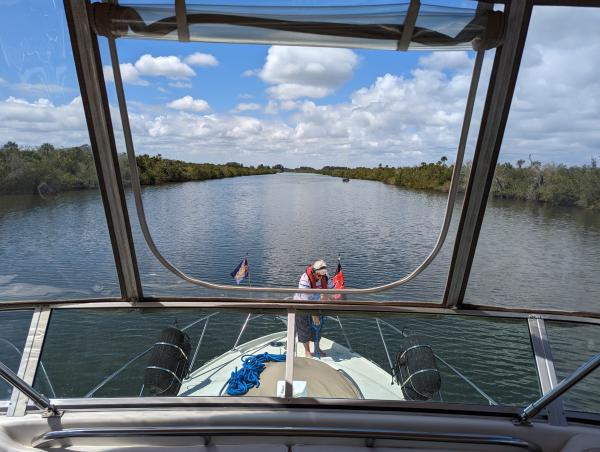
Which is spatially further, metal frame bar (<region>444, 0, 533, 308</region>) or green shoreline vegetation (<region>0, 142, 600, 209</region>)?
green shoreline vegetation (<region>0, 142, 600, 209</region>)

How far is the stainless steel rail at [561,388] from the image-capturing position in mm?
1578

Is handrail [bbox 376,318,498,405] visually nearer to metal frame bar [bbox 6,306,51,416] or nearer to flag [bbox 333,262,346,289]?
flag [bbox 333,262,346,289]

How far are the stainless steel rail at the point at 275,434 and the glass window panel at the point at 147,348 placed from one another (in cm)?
20

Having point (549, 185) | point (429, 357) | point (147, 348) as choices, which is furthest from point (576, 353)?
point (147, 348)

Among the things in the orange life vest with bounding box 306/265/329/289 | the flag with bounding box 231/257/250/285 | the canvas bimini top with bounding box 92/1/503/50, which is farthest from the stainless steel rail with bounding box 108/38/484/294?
the flag with bounding box 231/257/250/285

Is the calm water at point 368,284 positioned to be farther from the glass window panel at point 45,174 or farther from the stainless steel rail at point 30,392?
the stainless steel rail at point 30,392

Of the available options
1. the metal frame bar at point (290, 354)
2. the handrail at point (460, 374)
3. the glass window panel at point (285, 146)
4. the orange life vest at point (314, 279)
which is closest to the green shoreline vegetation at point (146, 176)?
the glass window panel at point (285, 146)

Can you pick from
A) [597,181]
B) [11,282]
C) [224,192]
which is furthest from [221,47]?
[597,181]

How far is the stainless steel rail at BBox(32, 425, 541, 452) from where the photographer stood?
177 centimetres

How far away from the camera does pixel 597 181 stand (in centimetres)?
202

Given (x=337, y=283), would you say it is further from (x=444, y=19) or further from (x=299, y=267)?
(x=444, y=19)

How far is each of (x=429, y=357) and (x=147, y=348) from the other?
1.32 m

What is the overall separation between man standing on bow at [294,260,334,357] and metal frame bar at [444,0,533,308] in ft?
2.13

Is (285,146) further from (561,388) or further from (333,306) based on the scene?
(561,388)
